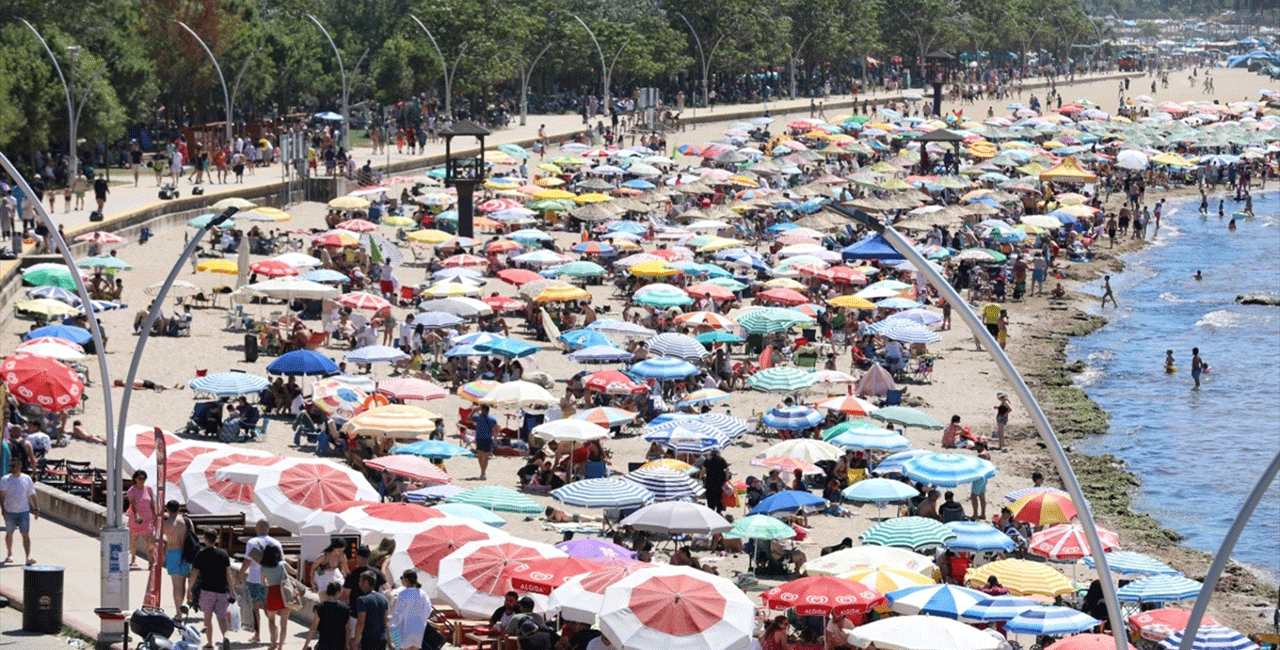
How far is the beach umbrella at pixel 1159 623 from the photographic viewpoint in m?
18.2

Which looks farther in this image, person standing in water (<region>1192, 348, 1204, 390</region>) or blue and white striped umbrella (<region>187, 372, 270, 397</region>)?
person standing in water (<region>1192, 348, 1204, 390</region>)

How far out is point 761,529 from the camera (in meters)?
21.8

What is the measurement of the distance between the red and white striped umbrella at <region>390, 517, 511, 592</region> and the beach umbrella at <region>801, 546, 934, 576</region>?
3619 mm

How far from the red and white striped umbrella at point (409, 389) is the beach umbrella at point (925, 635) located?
12.4 meters

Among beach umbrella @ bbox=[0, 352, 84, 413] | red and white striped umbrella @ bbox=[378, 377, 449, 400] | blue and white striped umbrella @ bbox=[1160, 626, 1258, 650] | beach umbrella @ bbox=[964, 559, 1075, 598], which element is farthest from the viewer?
red and white striped umbrella @ bbox=[378, 377, 449, 400]

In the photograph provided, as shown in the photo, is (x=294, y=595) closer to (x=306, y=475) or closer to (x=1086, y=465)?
(x=306, y=475)

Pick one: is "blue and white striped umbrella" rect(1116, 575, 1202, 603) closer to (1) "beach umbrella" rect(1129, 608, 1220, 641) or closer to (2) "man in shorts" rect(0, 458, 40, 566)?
(1) "beach umbrella" rect(1129, 608, 1220, 641)

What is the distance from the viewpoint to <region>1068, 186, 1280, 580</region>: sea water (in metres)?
31.6

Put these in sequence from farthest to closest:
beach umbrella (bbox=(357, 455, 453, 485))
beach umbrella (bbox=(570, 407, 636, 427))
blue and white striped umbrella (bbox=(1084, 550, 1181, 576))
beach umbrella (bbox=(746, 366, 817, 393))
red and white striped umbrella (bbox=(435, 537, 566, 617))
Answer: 1. beach umbrella (bbox=(746, 366, 817, 393))
2. beach umbrella (bbox=(570, 407, 636, 427))
3. beach umbrella (bbox=(357, 455, 453, 485))
4. blue and white striped umbrella (bbox=(1084, 550, 1181, 576))
5. red and white striped umbrella (bbox=(435, 537, 566, 617))

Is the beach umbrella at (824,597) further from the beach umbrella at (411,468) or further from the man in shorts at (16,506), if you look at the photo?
the man in shorts at (16,506)

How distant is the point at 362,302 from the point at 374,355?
5.00 m

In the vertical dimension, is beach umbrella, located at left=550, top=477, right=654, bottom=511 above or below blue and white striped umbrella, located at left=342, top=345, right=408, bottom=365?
below

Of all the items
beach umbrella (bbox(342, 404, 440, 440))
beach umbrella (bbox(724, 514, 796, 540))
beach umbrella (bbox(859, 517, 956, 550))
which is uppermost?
beach umbrella (bbox(342, 404, 440, 440))

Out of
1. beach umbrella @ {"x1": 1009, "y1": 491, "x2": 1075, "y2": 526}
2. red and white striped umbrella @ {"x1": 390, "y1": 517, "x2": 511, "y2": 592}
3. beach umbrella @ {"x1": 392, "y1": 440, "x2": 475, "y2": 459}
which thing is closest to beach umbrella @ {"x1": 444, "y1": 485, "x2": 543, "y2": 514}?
beach umbrella @ {"x1": 392, "y1": 440, "x2": 475, "y2": 459}
